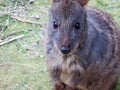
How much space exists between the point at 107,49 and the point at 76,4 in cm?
73

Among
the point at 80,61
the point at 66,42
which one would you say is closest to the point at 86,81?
the point at 80,61

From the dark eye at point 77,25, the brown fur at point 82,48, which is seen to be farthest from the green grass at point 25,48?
the dark eye at point 77,25

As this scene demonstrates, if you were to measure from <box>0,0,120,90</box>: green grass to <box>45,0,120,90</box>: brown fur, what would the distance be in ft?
1.62

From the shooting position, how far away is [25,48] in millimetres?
5707

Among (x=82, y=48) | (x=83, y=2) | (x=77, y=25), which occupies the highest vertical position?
(x=83, y=2)

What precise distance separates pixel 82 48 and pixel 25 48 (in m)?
1.65

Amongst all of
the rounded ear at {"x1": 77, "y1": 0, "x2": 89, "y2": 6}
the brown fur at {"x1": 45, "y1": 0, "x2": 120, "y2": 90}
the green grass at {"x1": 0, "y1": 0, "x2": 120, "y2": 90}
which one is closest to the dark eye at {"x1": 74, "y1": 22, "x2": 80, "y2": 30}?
the brown fur at {"x1": 45, "y1": 0, "x2": 120, "y2": 90}

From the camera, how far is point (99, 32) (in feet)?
14.7

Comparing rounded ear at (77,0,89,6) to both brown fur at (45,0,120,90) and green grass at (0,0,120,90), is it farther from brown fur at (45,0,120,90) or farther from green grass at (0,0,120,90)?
green grass at (0,0,120,90)

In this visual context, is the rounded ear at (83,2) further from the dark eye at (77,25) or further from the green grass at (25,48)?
the green grass at (25,48)

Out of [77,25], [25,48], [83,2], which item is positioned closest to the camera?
[77,25]

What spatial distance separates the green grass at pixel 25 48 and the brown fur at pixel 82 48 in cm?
49

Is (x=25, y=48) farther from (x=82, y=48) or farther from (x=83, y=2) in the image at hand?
(x=83, y=2)

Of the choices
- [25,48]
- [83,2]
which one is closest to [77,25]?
[83,2]
